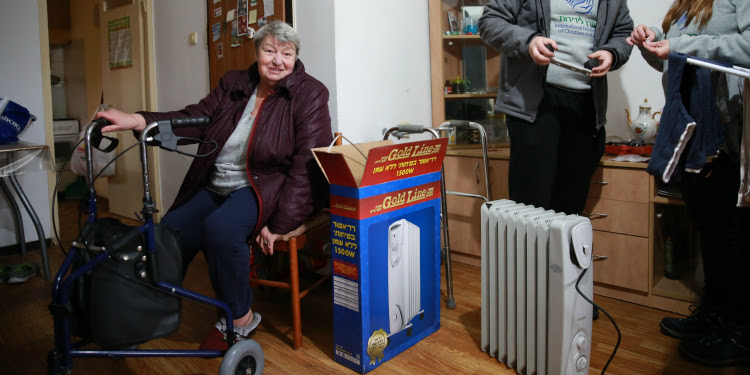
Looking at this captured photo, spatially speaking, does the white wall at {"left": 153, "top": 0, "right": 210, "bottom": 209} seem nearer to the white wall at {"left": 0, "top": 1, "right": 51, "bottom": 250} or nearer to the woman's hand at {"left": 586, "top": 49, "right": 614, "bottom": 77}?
the white wall at {"left": 0, "top": 1, "right": 51, "bottom": 250}

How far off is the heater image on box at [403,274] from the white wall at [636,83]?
1417 mm

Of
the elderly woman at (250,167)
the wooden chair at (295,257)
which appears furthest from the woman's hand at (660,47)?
the wooden chair at (295,257)

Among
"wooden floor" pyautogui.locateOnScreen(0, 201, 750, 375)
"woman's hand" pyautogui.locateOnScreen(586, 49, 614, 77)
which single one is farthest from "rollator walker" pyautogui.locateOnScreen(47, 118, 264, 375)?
"woman's hand" pyautogui.locateOnScreen(586, 49, 614, 77)

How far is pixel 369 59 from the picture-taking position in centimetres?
270

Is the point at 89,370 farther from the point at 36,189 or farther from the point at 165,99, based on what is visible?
the point at 165,99

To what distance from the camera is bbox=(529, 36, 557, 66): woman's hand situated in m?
1.80

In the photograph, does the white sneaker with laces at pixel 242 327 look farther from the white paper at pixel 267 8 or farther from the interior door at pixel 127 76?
the interior door at pixel 127 76

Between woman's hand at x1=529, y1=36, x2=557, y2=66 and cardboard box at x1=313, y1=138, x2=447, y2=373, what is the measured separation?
16.8 inches

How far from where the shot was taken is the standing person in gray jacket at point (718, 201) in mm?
1597

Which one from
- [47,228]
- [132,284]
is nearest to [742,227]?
[132,284]

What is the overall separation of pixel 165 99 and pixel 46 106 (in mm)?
720

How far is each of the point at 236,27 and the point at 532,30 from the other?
5.69ft

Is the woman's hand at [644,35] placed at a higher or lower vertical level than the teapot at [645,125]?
higher

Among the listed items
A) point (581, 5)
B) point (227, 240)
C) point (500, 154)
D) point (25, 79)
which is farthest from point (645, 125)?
point (25, 79)
